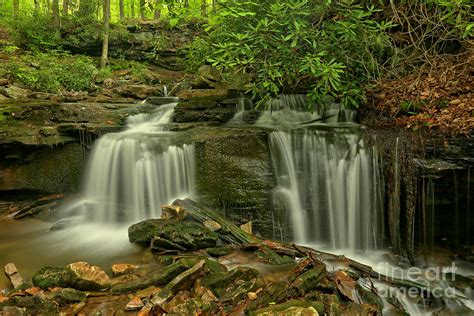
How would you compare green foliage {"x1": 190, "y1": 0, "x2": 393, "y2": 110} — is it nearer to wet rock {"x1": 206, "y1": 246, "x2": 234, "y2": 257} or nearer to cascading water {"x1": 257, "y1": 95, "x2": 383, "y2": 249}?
cascading water {"x1": 257, "y1": 95, "x2": 383, "y2": 249}

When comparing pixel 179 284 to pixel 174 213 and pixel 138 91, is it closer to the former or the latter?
pixel 174 213

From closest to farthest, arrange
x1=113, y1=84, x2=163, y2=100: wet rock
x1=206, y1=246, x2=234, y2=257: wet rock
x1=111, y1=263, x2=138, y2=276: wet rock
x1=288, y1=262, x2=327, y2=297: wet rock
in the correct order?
x1=288, y1=262, x2=327, y2=297: wet rock, x1=111, y1=263, x2=138, y2=276: wet rock, x1=206, y1=246, x2=234, y2=257: wet rock, x1=113, y1=84, x2=163, y2=100: wet rock

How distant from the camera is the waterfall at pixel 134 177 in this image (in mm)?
6016

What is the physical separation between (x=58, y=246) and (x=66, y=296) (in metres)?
1.94

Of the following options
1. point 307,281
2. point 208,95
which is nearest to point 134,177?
point 208,95

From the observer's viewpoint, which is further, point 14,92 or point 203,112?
point 14,92

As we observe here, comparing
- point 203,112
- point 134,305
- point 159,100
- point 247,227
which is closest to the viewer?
point 134,305

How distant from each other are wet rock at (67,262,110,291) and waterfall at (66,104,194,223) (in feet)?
7.69

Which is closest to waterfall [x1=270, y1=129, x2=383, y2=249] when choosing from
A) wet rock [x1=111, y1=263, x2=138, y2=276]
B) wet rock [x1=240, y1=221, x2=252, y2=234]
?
wet rock [x1=240, y1=221, x2=252, y2=234]

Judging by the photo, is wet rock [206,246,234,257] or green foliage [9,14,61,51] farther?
green foliage [9,14,61,51]

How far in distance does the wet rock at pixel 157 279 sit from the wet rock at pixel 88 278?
0.16 m

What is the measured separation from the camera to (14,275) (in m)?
3.73

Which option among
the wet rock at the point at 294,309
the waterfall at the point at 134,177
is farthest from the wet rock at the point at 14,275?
the wet rock at the point at 294,309

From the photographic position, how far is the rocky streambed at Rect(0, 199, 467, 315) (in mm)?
3078
